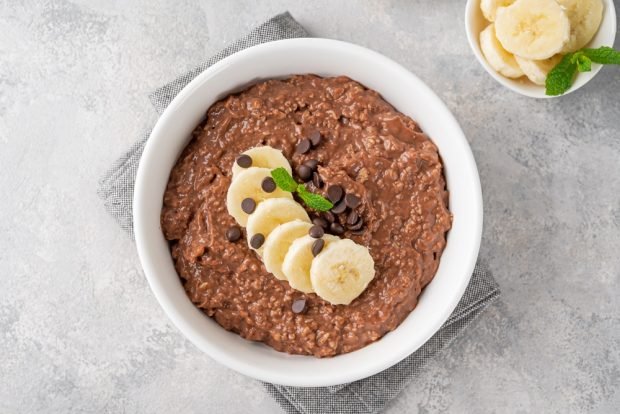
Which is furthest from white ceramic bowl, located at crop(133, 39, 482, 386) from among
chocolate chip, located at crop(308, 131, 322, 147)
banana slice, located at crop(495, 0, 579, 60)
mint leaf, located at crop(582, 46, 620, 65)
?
mint leaf, located at crop(582, 46, 620, 65)

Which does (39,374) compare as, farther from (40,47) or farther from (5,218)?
(40,47)

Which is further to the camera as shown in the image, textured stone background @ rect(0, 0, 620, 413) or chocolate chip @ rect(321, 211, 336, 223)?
textured stone background @ rect(0, 0, 620, 413)

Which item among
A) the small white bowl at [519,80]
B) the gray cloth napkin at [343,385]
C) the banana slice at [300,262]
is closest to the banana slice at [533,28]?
the small white bowl at [519,80]

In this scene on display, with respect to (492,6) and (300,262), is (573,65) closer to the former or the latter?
(492,6)

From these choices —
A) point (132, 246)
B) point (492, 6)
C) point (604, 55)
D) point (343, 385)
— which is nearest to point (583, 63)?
point (604, 55)

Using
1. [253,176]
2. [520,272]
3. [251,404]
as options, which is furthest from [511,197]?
[251,404]

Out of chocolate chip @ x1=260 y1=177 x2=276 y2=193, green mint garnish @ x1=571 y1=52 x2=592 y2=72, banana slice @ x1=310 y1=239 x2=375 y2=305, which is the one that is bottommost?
banana slice @ x1=310 y1=239 x2=375 y2=305

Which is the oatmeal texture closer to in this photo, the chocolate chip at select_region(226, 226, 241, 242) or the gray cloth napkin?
the chocolate chip at select_region(226, 226, 241, 242)
